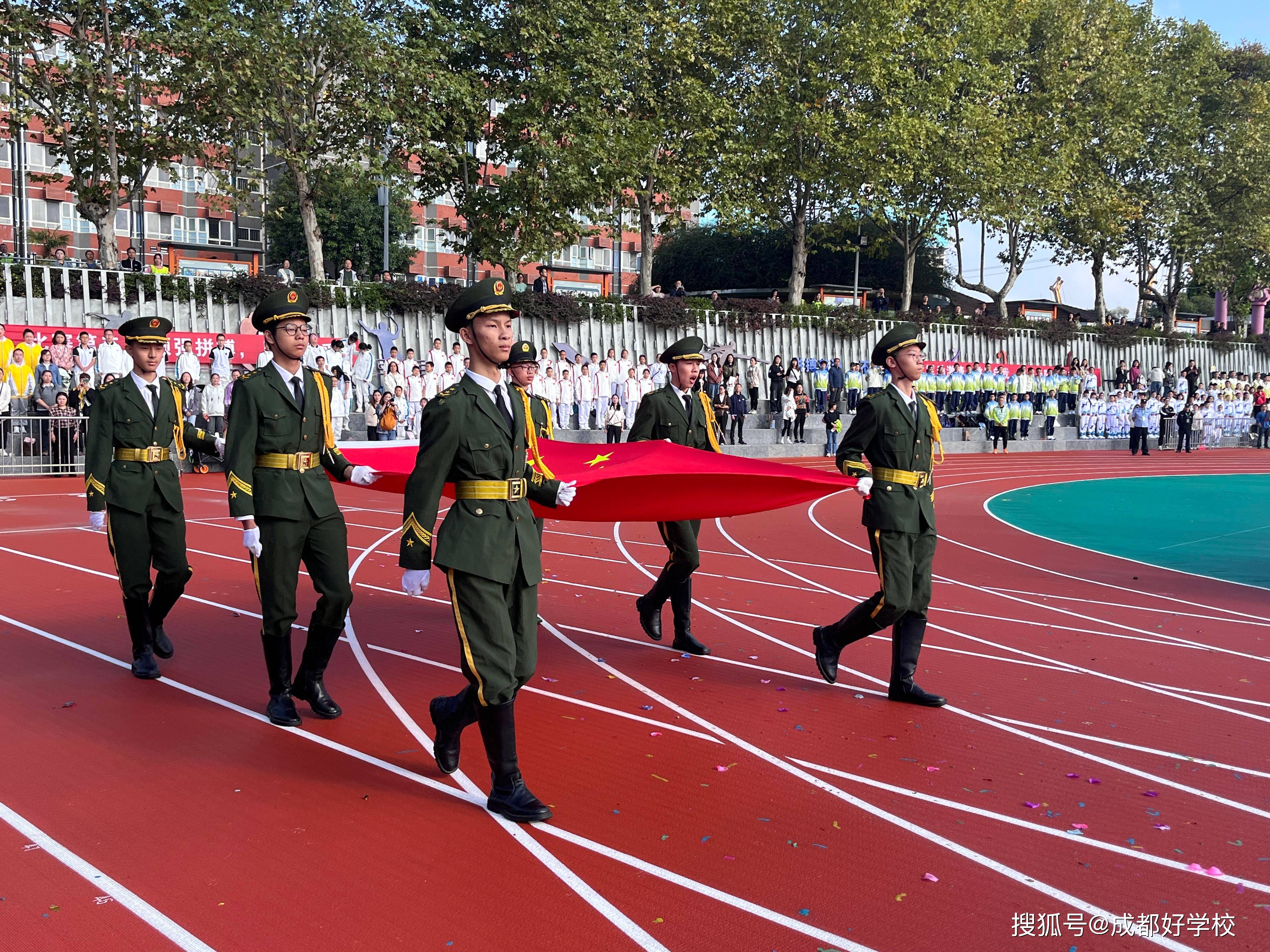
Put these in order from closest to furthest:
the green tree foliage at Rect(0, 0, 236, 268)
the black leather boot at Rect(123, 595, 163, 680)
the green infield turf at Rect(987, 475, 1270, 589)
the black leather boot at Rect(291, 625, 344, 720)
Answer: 1. the black leather boot at Rect(291, 625, 344, 720)
2. the black leather boot at Rect(123, 595, 163, 680)
3. the green infield turf at Rect(987, 475, 1270, 589)
4. the green tree foliage at Rect(0, 0, 236, 268)

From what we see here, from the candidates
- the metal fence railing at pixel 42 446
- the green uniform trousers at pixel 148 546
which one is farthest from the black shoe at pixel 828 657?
the metal fence railing at pixel 42 446

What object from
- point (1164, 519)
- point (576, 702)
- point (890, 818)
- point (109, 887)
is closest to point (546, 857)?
point (890, 818)

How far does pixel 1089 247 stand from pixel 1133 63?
713 centimetres

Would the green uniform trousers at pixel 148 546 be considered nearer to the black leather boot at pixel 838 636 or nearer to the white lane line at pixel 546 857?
the white lane line at pixel 546 857

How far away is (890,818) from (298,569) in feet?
10.3

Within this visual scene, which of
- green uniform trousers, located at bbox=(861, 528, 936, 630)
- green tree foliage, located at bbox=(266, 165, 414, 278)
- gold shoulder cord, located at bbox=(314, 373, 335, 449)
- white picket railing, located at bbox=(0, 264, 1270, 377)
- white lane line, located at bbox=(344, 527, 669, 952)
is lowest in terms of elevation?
white lane line, located at bbox=(344, 527, 669, 952)

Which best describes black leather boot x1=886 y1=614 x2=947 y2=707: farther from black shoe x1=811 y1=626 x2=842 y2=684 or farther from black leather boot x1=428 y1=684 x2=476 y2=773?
black leather boot x1=428 y1=684 x2=476 y2=773

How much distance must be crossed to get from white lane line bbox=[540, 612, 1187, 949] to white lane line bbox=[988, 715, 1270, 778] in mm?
1444

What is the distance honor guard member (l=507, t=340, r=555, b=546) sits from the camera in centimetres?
489

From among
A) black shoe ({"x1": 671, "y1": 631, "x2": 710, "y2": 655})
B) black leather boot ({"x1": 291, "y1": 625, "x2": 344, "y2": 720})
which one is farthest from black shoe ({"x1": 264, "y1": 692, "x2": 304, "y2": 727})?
black shoe ({"x1": 671, "y1": 631, "x2": 710, "y2": 655})

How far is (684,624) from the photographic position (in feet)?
24.9

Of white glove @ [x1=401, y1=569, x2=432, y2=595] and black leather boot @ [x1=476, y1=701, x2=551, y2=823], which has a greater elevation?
white glove @ [x1=401, y1=569, x2=432, y2=595]

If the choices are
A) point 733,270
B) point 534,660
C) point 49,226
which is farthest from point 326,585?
point 49,226

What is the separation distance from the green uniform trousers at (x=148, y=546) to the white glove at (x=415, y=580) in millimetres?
2828
